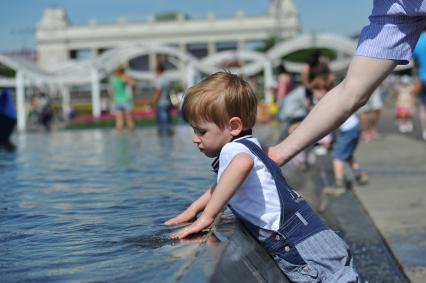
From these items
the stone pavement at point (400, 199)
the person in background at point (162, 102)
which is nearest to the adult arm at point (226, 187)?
the stone pavement at point (400, 199)

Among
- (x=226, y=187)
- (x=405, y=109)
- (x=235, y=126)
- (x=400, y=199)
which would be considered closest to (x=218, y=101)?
(x=235, y=126)

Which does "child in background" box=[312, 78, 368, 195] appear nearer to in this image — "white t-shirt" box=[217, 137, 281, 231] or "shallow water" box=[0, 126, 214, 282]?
"shallow water" box=[0, 126, 214, 282]

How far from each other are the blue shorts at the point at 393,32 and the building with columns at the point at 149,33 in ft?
317

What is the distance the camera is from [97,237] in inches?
101

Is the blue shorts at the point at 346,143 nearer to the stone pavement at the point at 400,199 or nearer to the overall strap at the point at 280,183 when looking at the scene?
the stone pavement at the point at 400,199

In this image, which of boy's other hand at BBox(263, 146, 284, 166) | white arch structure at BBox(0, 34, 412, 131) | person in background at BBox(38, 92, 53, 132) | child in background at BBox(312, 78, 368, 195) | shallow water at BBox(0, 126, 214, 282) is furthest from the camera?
person in background at BBox(38, 92, 53, 132)

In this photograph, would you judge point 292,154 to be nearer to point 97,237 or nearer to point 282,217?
point 282,217

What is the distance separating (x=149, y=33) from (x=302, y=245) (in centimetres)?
9860

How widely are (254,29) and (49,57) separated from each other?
90.1ft

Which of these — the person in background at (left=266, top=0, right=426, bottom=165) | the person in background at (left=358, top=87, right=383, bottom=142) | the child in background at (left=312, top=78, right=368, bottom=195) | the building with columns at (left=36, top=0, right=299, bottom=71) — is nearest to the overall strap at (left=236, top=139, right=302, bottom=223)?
the person in background at (left=266, top=0, right=426, bottom=165)

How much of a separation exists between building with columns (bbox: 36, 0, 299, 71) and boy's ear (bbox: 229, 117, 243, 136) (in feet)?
317

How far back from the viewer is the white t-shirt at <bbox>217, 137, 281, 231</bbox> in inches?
96.7

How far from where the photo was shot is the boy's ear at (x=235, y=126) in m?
2.52

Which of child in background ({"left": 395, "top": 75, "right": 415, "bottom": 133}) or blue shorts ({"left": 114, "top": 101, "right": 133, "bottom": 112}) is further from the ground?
blue shorts ({"left": 114, "top": 101, "right": 133, "bottom": 112})
